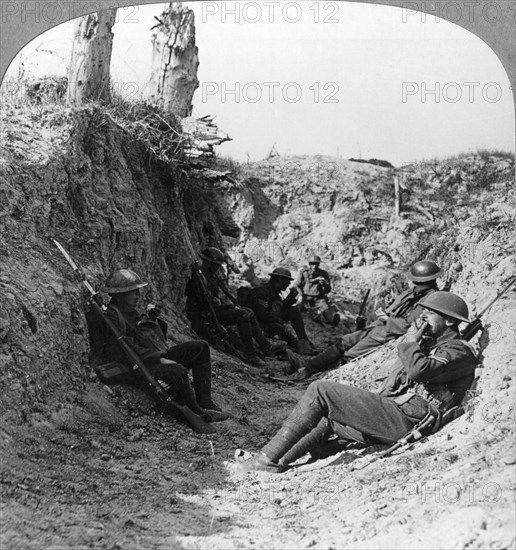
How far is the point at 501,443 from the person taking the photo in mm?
5105

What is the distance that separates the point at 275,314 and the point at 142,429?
700cm

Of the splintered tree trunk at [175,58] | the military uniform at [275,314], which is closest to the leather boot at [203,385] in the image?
the military uniform at [275,314]

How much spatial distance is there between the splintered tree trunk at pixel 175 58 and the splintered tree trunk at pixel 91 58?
137 inches

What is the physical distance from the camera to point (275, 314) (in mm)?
13922

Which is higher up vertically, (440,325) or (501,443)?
(440,325)

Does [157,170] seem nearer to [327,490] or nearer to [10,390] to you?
[10,390]

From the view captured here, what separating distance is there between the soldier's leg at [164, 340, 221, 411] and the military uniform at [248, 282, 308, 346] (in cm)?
549

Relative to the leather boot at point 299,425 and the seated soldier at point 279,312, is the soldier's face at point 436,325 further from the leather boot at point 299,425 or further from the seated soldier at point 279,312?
the seated soldier at point 279,312

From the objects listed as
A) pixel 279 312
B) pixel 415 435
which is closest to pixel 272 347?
pixel 279 312

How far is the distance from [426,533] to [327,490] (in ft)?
4.45

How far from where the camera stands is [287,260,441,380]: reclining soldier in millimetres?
9484

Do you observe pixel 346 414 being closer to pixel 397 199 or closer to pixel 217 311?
pixel 217 311

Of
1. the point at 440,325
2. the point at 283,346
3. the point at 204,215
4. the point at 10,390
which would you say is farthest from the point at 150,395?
the point at 204,215

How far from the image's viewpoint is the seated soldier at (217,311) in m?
12.0
